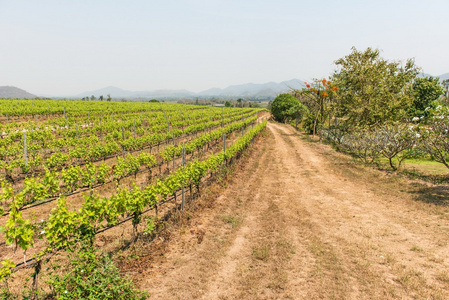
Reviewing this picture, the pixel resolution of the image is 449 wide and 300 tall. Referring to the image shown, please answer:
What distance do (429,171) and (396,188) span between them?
497 centimetres

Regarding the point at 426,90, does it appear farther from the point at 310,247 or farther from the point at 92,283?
the point at 92,283

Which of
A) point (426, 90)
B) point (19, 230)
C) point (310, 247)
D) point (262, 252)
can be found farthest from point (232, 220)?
point (426, 90)

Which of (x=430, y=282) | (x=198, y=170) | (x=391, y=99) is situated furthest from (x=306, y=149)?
(x=430, y=282)

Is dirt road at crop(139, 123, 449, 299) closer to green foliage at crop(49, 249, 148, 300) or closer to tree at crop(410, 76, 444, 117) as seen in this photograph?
green foliage at crop(49, 249, 148, 300)

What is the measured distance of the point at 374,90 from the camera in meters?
21.5

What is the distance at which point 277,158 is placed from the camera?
62.4 feet

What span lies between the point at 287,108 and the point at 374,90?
2993 centimetres

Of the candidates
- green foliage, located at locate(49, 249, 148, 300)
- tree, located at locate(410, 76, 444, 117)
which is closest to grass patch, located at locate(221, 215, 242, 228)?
green foliage, located at locate(49, 249, 148, 300)

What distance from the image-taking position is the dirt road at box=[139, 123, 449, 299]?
5.30 m

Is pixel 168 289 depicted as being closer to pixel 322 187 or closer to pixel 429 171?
pixel 322 187

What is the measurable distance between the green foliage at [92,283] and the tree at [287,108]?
48258mm

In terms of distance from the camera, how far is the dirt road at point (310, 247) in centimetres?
530

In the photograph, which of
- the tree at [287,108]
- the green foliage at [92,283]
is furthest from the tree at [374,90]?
the tree at [287,108]

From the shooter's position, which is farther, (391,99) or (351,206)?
(391,99)
